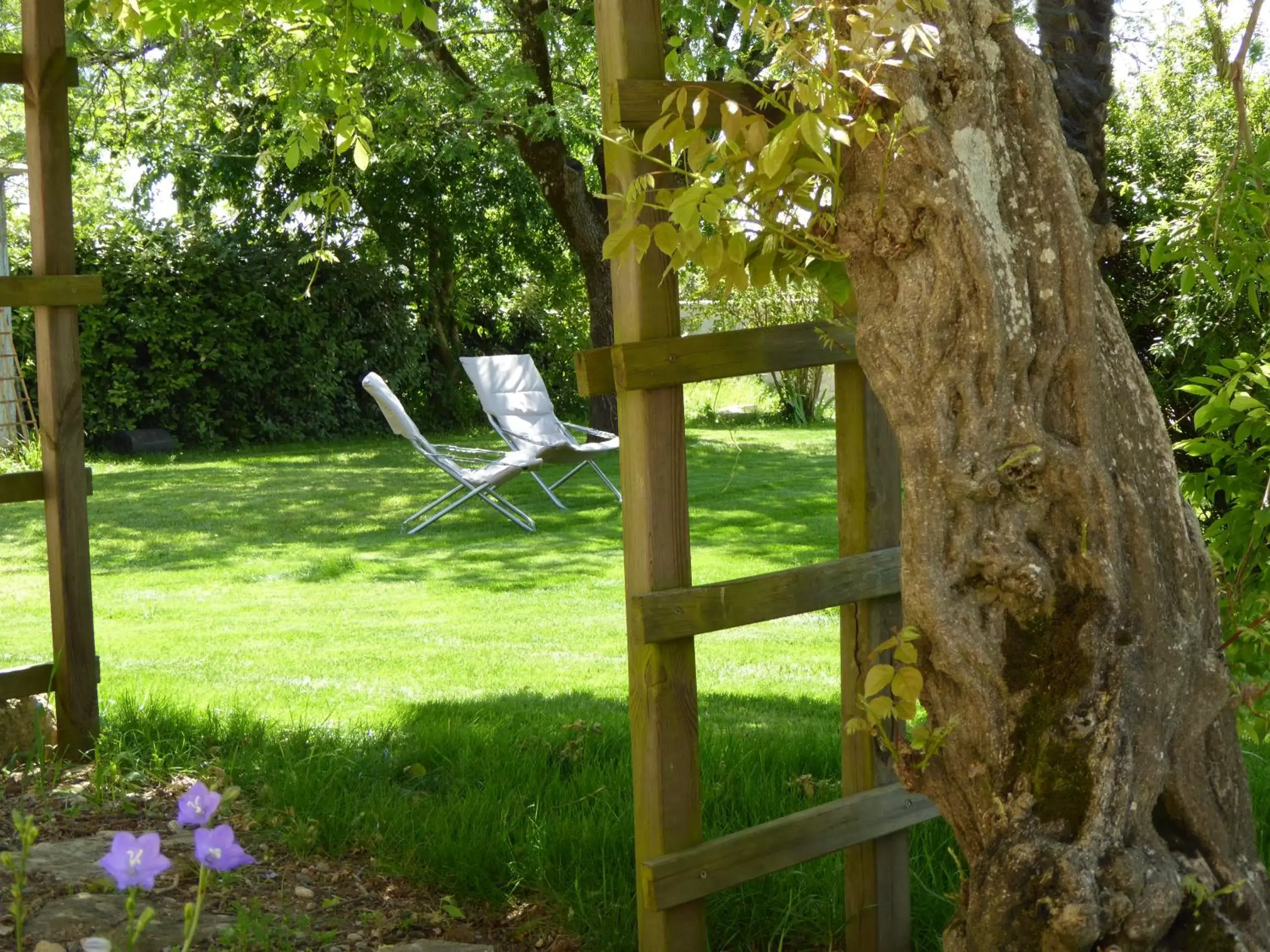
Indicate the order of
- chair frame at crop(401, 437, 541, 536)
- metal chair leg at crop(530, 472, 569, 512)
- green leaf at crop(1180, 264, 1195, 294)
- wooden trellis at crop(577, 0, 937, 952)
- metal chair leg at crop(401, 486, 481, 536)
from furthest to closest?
metal chair leg at crop(530, 472, 569, 512)
chair frame at crop(401, 437, 541, 536)
metal chair leg at crop(401, 486, 481, 536)
green leaf at crop(1180, 264, 1195, 294)
wooden trellis at crop(577, 0, 937, 952)

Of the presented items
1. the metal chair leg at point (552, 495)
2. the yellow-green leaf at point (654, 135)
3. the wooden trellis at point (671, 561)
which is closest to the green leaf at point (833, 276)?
the wooden trellis at point (671, 561)

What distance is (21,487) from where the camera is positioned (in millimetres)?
3193

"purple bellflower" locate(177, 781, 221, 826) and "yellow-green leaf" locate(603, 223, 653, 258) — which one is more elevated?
"yellow-green leaf" locate(603, 223, 653, 258)

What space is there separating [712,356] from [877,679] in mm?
616

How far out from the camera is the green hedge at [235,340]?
1283cm

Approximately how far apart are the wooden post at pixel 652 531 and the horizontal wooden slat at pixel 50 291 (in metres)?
1.63

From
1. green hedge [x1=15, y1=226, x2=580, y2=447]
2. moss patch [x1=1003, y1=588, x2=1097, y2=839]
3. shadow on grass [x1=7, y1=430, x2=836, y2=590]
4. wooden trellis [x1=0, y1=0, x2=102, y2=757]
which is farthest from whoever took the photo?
green hedge [x1=15, y1=226, x2=580, y2=447]

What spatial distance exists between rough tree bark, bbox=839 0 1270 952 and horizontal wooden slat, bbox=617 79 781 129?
0.91 ft

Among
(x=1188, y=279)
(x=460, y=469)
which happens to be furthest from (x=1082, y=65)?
(x=460, y=469)

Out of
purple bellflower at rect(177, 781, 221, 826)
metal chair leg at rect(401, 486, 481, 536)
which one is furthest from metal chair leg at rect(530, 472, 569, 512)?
purple bellflower at rect(177, 781, 221, 826)

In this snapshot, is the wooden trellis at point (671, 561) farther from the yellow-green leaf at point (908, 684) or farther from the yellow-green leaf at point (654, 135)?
the yellow-green leaf at point (908, 684)

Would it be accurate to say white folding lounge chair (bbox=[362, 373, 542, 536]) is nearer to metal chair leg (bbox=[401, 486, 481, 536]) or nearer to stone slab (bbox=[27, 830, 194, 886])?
metal chair leg (bbox=[401, 486, 481, 536])

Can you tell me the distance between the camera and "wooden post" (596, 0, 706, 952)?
2.05 meters

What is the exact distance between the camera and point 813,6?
5.88ft
